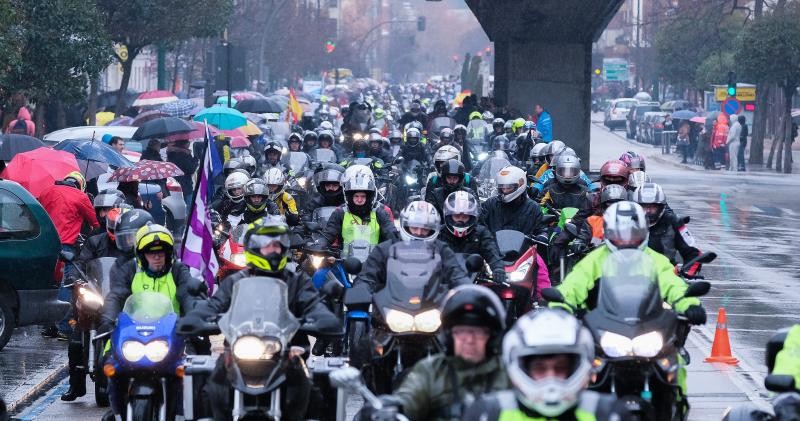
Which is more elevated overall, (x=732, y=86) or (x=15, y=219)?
(x=732, y=86)

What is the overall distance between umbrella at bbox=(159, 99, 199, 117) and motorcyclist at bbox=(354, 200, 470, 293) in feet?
78.9

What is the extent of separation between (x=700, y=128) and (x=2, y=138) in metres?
37.6

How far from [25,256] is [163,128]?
11.7 meters

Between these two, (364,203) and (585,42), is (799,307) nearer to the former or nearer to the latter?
(364,203)

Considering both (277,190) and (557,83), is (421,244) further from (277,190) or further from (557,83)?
(557,83)

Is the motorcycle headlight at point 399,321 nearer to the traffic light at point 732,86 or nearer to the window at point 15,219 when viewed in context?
the window at point 15,219

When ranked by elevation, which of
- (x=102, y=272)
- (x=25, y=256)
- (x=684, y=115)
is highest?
(x=102, y=272)

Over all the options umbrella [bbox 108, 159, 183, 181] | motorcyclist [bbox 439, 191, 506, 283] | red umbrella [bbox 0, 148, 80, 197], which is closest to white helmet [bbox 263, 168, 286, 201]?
umbrella [bbox 108, 159, 183, 181]

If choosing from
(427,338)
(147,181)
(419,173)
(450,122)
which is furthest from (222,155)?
(427,338)

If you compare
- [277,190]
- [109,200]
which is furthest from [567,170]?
[109,200]

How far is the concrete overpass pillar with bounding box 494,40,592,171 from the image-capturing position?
1705 inches

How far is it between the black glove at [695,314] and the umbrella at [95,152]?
42.0 ft

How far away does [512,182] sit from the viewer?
46.9 feet

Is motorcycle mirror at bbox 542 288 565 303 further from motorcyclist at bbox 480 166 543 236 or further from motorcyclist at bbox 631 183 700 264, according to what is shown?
motorcyclist at bbox 480 166 543 236
